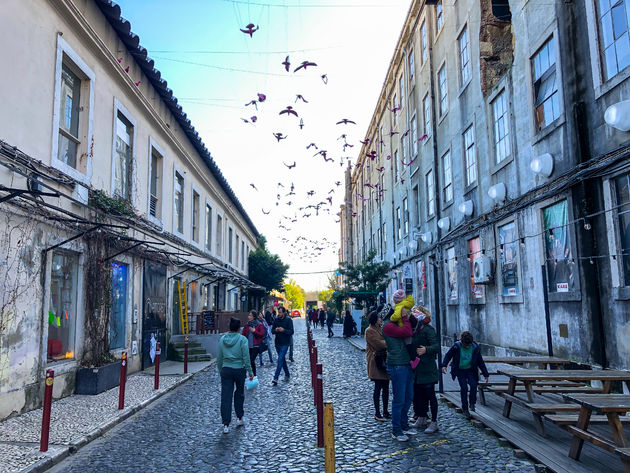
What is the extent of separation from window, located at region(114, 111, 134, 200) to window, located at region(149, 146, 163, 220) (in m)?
2.03

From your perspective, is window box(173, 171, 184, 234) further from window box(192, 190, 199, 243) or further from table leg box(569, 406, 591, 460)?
table leg box(569, 406, 591, 460)

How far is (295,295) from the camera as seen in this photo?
140375 mm

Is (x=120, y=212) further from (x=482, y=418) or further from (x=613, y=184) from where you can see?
(x=613, y=184)

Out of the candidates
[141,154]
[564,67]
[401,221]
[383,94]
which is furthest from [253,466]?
[383,94]

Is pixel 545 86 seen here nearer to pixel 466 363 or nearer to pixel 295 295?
pixel 466 363

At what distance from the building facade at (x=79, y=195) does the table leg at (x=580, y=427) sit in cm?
728

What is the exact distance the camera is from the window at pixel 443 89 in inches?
754

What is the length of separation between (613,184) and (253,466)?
7.65m

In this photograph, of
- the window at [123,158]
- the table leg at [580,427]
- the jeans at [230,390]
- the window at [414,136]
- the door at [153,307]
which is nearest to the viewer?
the table leg at [580,427]

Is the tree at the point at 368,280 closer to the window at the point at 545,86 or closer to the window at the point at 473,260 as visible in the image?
the window at the point at 473,260

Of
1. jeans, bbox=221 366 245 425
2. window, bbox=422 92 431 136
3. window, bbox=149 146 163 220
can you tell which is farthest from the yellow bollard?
window, bbox=422 92 431 136

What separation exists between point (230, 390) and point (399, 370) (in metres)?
2.55

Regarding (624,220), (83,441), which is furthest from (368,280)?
(83,441)

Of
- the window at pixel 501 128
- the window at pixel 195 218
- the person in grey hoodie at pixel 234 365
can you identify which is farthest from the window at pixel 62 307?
the window at pixel 195 218
